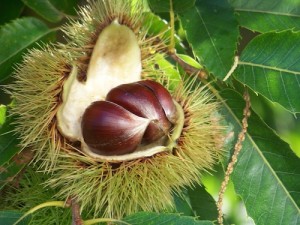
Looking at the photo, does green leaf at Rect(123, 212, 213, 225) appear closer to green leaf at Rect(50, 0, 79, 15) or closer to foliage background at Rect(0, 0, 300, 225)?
foliage background at Rect(0, 0, 300, 225)

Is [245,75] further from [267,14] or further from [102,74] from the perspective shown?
[102,74]

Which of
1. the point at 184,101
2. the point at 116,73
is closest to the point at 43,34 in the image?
the point at 116,73

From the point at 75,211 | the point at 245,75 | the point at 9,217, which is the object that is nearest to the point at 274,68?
the point at 245,75

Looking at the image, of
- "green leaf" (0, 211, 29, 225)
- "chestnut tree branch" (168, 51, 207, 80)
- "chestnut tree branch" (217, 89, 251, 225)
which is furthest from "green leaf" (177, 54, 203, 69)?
"green leaf" (0, 211, 29, 225)

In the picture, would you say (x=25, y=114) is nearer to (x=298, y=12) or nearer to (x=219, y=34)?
(x=219, y=34)

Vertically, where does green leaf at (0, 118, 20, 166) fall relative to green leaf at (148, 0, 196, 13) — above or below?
below

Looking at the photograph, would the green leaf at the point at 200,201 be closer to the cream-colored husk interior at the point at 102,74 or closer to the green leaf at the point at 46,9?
the cream-colored husk interior at the point at 102,74

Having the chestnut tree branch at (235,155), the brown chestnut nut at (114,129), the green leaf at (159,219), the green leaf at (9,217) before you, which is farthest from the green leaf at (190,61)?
the green leaf at (9,217)
